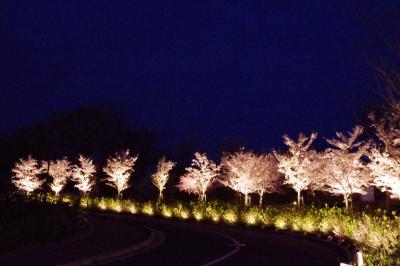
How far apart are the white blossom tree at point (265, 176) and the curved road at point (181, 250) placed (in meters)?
10.4

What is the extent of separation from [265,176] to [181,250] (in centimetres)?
1946

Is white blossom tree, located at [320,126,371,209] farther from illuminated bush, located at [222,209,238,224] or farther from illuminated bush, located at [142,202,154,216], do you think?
illuminated bush, located at [142,202,154,216]

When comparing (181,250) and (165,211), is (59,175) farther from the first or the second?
(181,250)

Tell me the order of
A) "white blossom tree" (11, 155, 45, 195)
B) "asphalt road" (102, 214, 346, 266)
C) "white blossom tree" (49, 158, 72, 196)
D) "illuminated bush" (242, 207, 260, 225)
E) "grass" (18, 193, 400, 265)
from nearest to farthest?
"grass" (18, 193, 400, 265) → "asphalt road" (102, 214, 346, 266) → "illuminated bush" (242, 207, 260, 225) → "white blossom tree" (49, 158, 72, 196) → "white blossom tree" (11, 155, 45, 195)

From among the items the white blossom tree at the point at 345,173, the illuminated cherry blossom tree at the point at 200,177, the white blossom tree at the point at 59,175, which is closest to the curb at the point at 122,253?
the white blossom tree at the point at 345,173

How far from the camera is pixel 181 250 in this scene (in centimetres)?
1669

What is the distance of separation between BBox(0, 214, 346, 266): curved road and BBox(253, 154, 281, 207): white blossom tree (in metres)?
10.4

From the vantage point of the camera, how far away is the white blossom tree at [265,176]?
111 feet

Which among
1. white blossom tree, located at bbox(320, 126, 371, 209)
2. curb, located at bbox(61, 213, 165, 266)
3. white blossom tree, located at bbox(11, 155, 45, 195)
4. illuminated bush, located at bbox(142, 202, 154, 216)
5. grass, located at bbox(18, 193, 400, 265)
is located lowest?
curb, located at bbox(61, 213, 165, 266)

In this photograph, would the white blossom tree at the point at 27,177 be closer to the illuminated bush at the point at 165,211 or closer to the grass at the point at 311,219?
the grass at the point at 311,219

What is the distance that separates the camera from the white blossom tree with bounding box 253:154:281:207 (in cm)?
3394

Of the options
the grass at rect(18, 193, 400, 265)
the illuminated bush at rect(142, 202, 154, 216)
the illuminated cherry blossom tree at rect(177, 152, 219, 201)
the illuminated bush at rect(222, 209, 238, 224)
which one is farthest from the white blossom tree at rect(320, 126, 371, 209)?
the illuminated bush at rect(142, 202, 154, 216)

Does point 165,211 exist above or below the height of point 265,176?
below

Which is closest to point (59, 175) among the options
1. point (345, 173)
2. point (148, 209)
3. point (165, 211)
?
point (148, 209)
